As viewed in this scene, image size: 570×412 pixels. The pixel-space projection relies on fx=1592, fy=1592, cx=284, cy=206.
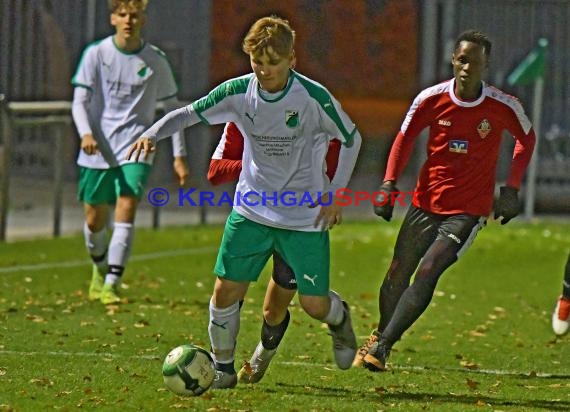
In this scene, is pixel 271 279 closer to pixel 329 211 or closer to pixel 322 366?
pixel 329 211

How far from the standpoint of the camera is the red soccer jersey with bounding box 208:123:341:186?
26.9ft

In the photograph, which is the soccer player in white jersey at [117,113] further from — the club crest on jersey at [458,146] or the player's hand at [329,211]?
the player's hand at [329,211]

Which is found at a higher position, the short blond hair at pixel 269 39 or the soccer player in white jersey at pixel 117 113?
the short blond hair at pixel 269 39

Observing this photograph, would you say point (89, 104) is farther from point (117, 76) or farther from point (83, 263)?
point (83, 263)

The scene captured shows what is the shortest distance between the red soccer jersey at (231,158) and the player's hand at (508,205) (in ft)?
3.89

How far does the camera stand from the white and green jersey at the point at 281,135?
7828mm

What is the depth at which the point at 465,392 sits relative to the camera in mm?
8320

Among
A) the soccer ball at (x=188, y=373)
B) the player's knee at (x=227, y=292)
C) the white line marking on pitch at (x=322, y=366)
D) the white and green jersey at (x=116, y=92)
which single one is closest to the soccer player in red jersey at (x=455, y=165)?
the white line marking on pitch at (x=322, y=366)

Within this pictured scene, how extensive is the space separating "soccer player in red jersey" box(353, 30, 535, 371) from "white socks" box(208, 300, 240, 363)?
1107 mm

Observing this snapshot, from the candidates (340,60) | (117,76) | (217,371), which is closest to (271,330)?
(217,371)

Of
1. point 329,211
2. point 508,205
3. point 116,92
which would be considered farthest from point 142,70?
point 329,211

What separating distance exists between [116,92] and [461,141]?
3.64 metres

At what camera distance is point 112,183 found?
11953 mm

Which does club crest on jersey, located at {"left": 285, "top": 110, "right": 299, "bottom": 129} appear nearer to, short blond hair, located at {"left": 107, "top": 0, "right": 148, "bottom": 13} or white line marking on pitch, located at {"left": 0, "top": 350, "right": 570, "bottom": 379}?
white line marking on pitch, located at {"left": 0, "top": 350, "right": 570, "bottom": 379}
